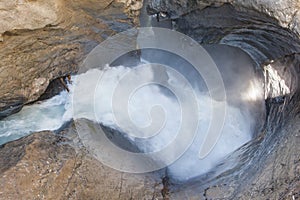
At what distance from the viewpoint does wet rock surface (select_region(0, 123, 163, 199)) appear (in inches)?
121

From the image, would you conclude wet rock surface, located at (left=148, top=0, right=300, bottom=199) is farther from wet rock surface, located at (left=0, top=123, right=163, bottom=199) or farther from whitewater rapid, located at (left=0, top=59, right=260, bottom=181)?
wet rock surface, located at (left=0, top=123, right=163, bottom=199)

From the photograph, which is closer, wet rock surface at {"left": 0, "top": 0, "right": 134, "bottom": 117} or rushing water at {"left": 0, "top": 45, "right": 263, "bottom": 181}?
wet rock surface at {"left": 0, "top": 0, "right": 134, "bottom": 117}

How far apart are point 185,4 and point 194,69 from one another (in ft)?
4.84

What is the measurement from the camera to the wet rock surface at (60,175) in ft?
10.1

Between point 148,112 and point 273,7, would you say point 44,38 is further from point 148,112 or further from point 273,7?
point 273,7

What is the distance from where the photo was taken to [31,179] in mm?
3104

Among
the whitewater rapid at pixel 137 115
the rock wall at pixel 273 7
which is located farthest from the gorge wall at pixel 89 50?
the whitewater rapid at pixel 137 115

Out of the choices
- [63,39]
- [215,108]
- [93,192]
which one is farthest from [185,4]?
[93,192]

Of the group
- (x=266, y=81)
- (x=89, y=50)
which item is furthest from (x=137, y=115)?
(x=266, y=81)

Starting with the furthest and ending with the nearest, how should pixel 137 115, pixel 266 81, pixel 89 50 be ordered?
pixel 137 115
pixel 266 81
pixel 89 50

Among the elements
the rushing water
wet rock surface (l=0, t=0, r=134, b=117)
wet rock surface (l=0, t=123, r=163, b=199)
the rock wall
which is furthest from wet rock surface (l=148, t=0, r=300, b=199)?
wet rock surface (l=0, t=0, r=134, b=117)

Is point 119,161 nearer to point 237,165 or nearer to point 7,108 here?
point 237,165

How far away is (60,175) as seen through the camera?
10.6 ft

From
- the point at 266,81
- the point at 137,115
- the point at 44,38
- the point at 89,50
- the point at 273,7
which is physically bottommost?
the point at 137,115
